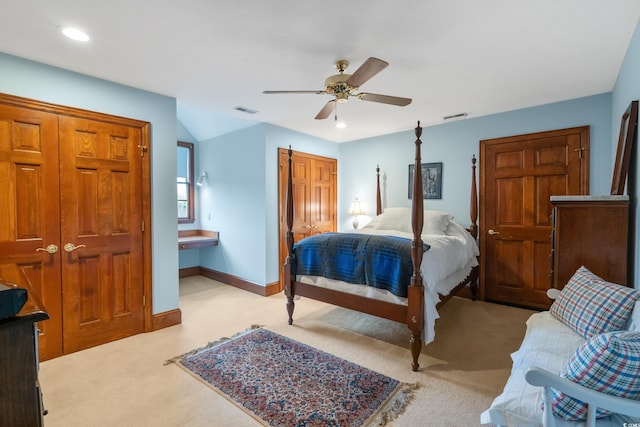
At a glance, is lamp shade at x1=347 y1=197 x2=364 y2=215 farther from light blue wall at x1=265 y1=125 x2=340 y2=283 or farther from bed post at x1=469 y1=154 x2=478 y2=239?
bed post at x1=469 y1=154 x2=478 y2=239

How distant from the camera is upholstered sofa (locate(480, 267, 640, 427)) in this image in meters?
0.96

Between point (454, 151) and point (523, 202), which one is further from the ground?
point (454, 151)

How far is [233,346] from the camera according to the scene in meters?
2.70

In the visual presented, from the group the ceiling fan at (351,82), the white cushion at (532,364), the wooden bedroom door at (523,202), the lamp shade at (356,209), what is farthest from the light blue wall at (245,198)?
the white cushion at (532,364)

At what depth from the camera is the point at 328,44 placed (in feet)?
7.04

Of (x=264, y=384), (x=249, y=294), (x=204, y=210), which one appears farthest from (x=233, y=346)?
(x=204, y=210)

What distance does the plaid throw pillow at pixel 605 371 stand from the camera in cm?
96

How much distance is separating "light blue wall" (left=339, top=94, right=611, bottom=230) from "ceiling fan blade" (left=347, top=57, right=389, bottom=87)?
2618mm

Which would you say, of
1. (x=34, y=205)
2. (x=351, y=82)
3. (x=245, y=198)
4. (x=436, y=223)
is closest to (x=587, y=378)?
(x=351, y=82)

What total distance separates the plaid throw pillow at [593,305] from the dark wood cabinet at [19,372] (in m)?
2.39

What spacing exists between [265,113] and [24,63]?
2.18 metres

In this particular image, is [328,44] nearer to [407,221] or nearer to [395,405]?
[395,405]

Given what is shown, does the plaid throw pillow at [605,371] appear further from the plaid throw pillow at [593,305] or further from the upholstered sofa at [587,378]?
the plaid throw pillow at [593,305]

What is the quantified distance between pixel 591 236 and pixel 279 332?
2.72 m
